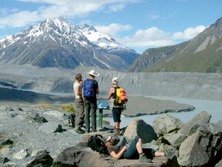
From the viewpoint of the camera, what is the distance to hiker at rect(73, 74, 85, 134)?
58.4 feet

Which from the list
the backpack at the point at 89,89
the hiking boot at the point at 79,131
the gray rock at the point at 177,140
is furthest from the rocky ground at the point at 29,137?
the gray rock at the point at 177,140

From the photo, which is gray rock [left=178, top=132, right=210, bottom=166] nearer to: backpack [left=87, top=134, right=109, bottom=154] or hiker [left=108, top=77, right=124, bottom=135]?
backpack [left=87, top=134, right=109, bottom=154]

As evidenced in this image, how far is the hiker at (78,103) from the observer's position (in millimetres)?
17797

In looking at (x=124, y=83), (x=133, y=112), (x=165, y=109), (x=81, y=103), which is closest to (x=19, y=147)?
(x=81, y=103)

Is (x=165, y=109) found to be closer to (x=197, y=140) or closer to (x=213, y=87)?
(x=213, y=87)

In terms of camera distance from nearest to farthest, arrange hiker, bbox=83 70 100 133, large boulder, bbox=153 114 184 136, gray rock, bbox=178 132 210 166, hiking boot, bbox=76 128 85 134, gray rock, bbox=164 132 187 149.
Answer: gray rock, bbox=178 132 210 166
gray rock, bbox=164 132 187 149
hiker, bbox=83 70 100 133
large boulder, bbox=153 114 184 136
hiking boot, bbox=76 128 85 134

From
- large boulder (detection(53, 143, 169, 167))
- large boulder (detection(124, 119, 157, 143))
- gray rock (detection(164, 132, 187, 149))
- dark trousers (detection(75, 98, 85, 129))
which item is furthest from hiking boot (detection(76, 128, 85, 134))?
large boulder (detection(53, 143, 169, 167))

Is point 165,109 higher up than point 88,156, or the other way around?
point 88,156

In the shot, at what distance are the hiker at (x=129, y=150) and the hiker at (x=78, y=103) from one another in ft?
18.7

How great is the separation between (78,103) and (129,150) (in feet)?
22.4

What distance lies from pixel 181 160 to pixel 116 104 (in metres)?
4.97

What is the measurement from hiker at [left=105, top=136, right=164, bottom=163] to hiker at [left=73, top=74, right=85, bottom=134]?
571 centimetres

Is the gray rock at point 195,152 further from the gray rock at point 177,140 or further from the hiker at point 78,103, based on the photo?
the hiker at point 78,103

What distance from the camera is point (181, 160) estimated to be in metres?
12.9
